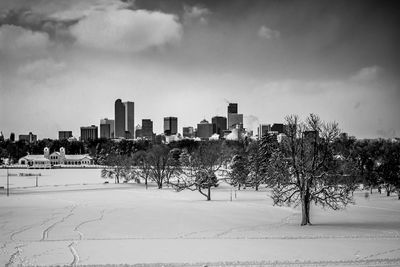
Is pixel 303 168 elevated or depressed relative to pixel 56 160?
elevated

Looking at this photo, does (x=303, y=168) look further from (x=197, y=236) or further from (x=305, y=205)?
(x=197, y=236)

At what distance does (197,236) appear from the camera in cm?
2866

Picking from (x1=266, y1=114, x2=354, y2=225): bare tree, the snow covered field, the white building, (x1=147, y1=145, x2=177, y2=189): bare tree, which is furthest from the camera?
the white building

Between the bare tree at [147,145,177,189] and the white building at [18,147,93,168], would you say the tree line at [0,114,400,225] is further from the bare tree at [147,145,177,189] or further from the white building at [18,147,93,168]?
the white building at [18,147,93,168]

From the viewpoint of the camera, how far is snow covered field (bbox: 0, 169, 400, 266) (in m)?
21.4

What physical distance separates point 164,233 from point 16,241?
9.46m

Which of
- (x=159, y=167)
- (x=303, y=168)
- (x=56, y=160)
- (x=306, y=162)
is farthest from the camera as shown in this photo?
(x=56, y=160)

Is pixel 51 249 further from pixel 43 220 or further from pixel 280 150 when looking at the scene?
pixel 280 150

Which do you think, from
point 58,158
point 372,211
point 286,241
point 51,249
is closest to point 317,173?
point 286,241

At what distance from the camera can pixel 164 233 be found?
30.3 metres

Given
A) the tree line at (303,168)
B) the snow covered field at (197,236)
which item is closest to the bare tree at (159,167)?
the tree line at (303,168)

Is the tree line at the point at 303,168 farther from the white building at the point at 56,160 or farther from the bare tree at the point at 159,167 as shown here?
the white building at the point at 56,160

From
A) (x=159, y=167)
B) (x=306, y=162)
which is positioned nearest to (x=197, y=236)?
(x=306, y=162)

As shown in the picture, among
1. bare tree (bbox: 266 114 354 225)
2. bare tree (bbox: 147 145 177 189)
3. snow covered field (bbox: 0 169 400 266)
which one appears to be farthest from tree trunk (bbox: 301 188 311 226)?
bare tree (bbox: 147 145 177 189)
